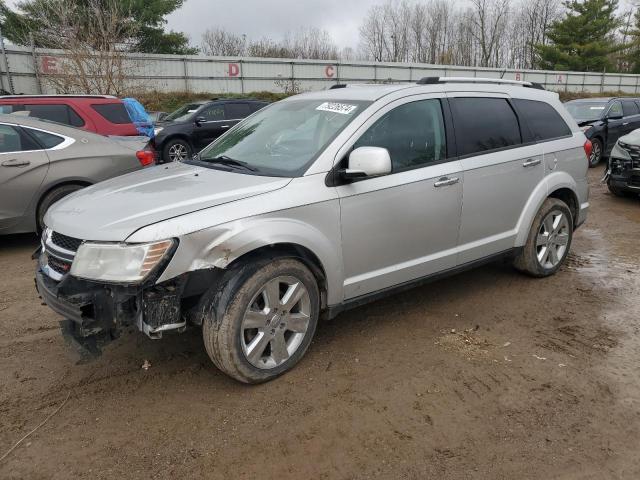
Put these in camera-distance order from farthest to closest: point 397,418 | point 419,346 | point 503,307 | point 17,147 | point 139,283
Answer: point 17,147 → point 503,307 → point 419,346 → point 397,418 → point 139,283

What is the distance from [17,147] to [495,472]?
5.95 metres

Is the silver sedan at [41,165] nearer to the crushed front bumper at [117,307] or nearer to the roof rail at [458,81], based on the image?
the crushed front bumper at [117,307]

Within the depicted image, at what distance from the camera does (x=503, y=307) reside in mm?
4254

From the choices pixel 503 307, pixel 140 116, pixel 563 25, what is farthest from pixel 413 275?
pixel 563 25

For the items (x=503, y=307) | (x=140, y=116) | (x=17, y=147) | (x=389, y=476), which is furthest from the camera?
(x=140, y=116)

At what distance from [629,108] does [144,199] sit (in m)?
13.2

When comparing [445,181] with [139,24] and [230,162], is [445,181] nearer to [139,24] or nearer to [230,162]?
[230,162]

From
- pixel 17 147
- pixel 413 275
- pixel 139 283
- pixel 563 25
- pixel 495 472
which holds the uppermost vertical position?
pixel 563 25

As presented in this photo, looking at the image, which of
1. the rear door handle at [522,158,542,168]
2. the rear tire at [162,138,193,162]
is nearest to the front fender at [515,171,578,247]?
the rear door handle at [522,158,542,168]

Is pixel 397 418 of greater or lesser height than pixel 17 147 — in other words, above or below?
below

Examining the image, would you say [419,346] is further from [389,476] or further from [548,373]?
[389,476]

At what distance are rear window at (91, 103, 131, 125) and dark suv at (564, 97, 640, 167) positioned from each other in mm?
9514

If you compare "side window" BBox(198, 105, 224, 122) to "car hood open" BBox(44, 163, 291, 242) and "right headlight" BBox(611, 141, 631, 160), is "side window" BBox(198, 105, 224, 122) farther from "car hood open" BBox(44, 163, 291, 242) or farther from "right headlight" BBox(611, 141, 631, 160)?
"car hood open" BBox(44, 163, 291, 242)

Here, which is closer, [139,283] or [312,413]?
[139,283]
